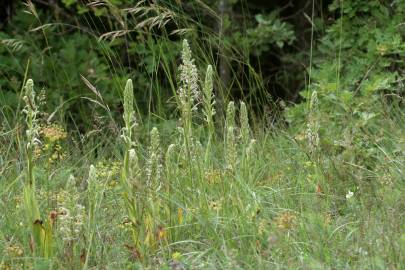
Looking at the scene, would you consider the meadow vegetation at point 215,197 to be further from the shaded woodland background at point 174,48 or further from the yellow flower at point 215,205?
the shaded woodland background at point 174,48

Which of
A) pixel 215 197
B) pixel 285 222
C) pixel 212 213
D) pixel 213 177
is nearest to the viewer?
pixel 285 222

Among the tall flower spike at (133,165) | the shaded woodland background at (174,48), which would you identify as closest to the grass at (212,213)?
the tall flower spike at (133,165)

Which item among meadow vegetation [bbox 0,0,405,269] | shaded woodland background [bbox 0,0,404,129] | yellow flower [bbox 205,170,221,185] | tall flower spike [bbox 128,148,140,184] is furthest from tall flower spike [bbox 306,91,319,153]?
tall flower spike [bbox 128,148,140,184]

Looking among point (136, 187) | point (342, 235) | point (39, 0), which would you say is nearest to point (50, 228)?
point (136, 187)

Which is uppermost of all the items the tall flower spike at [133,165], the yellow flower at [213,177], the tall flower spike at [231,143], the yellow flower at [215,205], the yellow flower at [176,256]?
the tall flower spike at [133,165]

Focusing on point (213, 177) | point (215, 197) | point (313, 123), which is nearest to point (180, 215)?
point (215, 197)

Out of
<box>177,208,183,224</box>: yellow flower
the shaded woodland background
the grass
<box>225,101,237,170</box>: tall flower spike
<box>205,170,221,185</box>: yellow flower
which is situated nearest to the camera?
the grass

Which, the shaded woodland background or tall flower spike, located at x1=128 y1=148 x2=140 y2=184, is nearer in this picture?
tall flower spike, located at x1=128 y1=148 x2=140 y2=184

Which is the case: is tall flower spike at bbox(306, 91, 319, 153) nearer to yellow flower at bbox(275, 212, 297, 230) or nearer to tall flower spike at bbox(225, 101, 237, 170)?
tall flower spike at bbox(225, 101, 237, 170)

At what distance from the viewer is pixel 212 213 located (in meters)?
3.41

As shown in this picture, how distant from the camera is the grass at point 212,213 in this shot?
309 cm

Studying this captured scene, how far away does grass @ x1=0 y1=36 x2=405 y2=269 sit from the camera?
309 cm

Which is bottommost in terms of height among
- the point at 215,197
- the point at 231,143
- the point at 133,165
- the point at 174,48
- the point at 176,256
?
the point at 174,48

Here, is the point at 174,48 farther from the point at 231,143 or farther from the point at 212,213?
the point at 212,213
